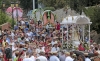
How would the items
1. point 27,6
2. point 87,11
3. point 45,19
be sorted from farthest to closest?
point 27,6
point 45,19
point 87,11

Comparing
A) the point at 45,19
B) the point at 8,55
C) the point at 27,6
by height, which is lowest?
the point at 27,6

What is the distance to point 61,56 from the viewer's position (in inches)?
620

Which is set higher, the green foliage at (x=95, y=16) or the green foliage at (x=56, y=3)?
the green foliage at (x=95, y=16)

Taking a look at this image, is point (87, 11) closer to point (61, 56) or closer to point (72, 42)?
point (72, 42)

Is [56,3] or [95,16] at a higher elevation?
[95,16]

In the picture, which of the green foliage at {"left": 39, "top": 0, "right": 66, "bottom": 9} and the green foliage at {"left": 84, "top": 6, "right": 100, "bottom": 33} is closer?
the green foliage at {"left": 84, "top": 6, "right": 100, "bottom": 33}

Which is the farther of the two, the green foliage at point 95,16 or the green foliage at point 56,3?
the green foliage at point 56,3

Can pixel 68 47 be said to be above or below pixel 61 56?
below

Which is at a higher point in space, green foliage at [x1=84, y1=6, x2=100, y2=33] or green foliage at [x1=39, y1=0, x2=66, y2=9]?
green foliage at [x1=84, y1=6, x2=100, y2=33]

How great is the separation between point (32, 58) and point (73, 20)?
1020 cm

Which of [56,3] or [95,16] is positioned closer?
[95,16]

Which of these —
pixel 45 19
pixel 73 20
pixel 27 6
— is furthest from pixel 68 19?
pixel 27 6

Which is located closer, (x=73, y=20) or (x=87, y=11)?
(x=73, y=20)

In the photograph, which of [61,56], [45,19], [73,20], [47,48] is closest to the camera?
[61,56]
